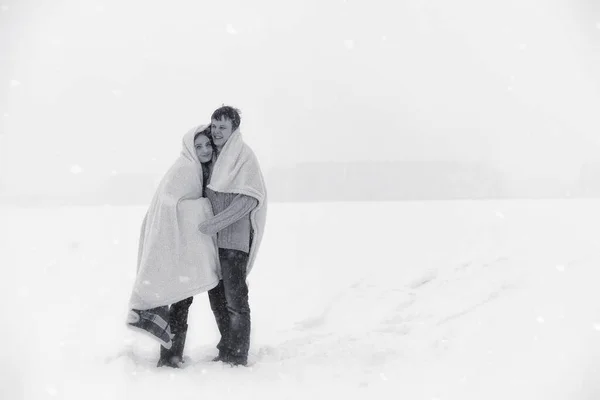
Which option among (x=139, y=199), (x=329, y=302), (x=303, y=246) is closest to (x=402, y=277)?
(x=329, y=302)

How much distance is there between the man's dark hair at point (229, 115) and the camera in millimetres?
3837

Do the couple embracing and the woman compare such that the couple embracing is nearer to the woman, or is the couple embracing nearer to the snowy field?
the woman

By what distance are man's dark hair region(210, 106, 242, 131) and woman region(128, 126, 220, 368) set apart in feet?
0.49

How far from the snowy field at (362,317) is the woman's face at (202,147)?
54.6 inches

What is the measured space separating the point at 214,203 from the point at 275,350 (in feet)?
4.15

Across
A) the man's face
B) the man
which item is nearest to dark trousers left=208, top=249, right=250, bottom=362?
the man

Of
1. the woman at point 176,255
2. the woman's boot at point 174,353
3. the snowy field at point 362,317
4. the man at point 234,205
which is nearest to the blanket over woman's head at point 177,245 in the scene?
the woman at point 176,255

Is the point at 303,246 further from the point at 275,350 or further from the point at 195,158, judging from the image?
the point at 195,158

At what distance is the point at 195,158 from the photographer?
3824mm

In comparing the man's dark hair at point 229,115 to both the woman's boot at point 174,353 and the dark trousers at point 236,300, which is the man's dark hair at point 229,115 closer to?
the dark trousers at point 236,300

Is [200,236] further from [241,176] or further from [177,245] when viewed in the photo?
[241,176]

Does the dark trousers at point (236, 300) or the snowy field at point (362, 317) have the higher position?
the dark trousers at point (236, 300)

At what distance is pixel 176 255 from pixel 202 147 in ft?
2.41

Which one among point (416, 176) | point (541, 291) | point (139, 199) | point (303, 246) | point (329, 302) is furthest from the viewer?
point (416, 176)
